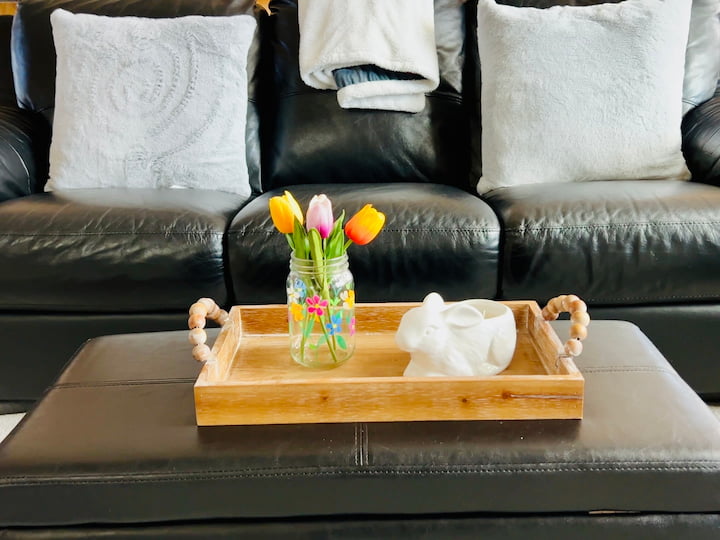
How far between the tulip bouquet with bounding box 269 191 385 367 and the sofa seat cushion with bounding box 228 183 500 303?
42 centimetres

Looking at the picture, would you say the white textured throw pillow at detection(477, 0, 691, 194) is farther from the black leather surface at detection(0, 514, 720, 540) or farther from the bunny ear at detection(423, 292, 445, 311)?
the black leather surface at detection(0, 514, 720, 540)

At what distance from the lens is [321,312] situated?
894 millimetres

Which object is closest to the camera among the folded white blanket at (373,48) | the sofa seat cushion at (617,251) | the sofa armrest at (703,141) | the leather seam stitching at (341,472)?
the leather seam stitching at (341,472)

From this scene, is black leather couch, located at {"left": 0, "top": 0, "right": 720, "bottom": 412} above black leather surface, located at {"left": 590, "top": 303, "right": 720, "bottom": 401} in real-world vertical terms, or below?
above

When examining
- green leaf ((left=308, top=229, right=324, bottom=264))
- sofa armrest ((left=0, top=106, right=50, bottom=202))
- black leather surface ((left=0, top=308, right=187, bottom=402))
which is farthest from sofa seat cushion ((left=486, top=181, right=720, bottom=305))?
sofa armrest ((left=0, top=106, right=50, bottom=202))

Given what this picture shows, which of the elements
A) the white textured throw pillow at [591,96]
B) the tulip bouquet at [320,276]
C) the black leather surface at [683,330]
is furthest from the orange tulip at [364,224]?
the white textured throw pillow at [591,96]

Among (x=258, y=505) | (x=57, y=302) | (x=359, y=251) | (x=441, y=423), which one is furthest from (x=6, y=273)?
(x=441, y=423)

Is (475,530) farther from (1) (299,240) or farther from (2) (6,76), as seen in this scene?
(2) (6,76)

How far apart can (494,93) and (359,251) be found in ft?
2.25

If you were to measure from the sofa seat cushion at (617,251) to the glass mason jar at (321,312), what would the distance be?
1.82 ft

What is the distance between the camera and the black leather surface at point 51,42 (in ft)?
6.13

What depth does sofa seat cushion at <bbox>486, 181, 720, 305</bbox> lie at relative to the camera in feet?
4.32

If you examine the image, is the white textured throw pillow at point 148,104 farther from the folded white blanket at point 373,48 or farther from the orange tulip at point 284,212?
the orange tulip at point 284,212

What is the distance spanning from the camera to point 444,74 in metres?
1.88
